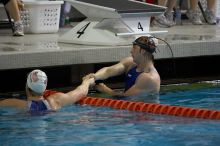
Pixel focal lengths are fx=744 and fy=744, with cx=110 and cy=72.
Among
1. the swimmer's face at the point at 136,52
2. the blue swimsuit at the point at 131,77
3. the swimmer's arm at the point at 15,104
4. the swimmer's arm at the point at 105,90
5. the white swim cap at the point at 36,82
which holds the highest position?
the swimmer's face at the point at 136,52

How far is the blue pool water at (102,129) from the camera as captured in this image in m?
6.48

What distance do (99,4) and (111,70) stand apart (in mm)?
1549

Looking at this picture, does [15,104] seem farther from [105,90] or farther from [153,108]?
[153,108]

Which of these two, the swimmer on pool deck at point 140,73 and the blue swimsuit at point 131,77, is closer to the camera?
the swimmer on pool deck at point 140,73

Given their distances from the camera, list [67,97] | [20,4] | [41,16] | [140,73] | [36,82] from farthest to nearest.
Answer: [41,16] < [20,4] < [140,73] < [67,97] < [36,82]

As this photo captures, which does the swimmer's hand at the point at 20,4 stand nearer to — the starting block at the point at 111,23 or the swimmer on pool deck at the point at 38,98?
the starting block at the point at 111,23

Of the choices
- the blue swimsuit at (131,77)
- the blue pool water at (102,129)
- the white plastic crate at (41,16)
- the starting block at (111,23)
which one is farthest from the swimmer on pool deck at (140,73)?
the white plastic crate at (41,16)

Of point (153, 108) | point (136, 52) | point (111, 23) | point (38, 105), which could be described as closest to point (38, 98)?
point (38, 105)

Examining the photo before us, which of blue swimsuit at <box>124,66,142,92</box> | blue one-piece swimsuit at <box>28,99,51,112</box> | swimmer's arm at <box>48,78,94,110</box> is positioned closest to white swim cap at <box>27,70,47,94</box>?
blue one-piece swimsuit at <box>28,99,51,112</box>

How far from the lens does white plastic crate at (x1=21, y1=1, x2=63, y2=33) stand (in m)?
11.1

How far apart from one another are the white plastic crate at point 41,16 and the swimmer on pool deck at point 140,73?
2862 mm

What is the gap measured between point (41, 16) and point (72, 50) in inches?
90.2

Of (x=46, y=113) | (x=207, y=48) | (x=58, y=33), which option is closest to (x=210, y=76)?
(x=207, y=48)

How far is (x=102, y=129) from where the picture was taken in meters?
7.00
